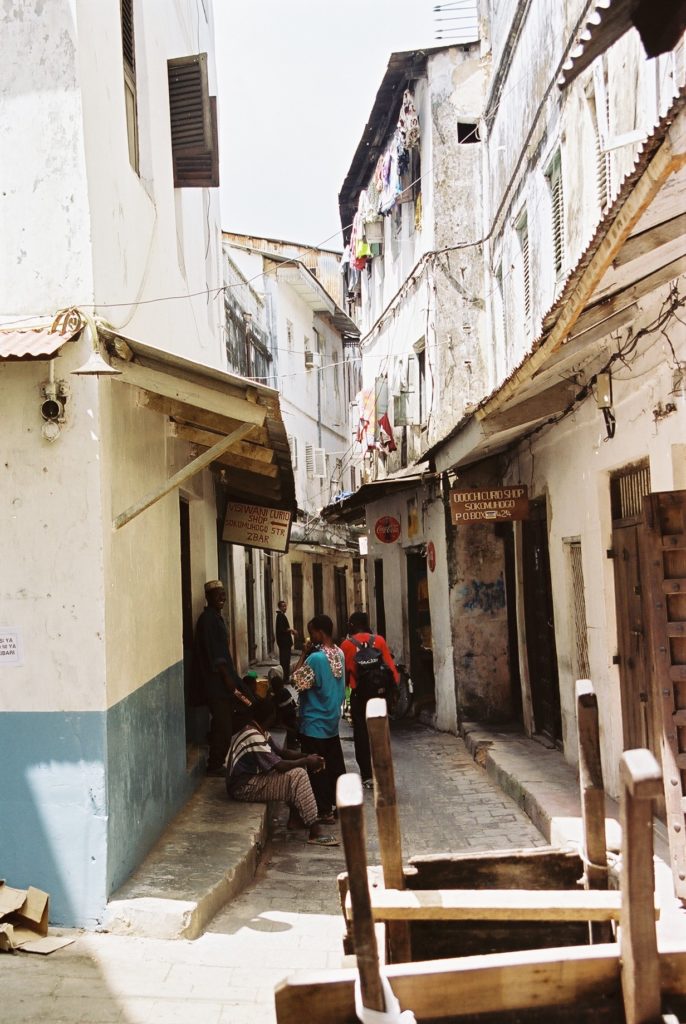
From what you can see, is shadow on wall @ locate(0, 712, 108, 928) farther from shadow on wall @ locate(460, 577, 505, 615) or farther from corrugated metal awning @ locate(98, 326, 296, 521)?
shadow on wall @ locate(460, 577, 505, 615)

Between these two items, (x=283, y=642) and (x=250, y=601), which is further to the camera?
(x=283, y=642)

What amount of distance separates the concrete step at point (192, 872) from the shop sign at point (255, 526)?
14.9ft

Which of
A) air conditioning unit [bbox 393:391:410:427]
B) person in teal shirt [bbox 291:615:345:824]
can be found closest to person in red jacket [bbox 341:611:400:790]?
person in teal shirt [bbox 291:615:345:824]

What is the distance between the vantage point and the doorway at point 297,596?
3019cm

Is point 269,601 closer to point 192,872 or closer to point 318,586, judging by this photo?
point 318,586

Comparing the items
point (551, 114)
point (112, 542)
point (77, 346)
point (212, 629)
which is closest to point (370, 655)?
point (212, 629)

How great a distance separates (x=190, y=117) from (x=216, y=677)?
5543mm

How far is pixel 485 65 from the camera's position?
14516 millimetres

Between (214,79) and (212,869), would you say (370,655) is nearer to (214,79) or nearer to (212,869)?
(212,869)

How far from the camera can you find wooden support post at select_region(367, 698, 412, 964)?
3012mm

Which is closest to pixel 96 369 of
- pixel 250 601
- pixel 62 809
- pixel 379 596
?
pixel 62 809

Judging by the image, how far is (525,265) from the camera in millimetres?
12586

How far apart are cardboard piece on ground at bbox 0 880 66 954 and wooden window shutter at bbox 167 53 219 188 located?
264 inches

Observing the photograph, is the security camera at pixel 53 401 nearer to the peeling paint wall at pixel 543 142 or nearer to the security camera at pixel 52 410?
the security camera at pixel 52 410
